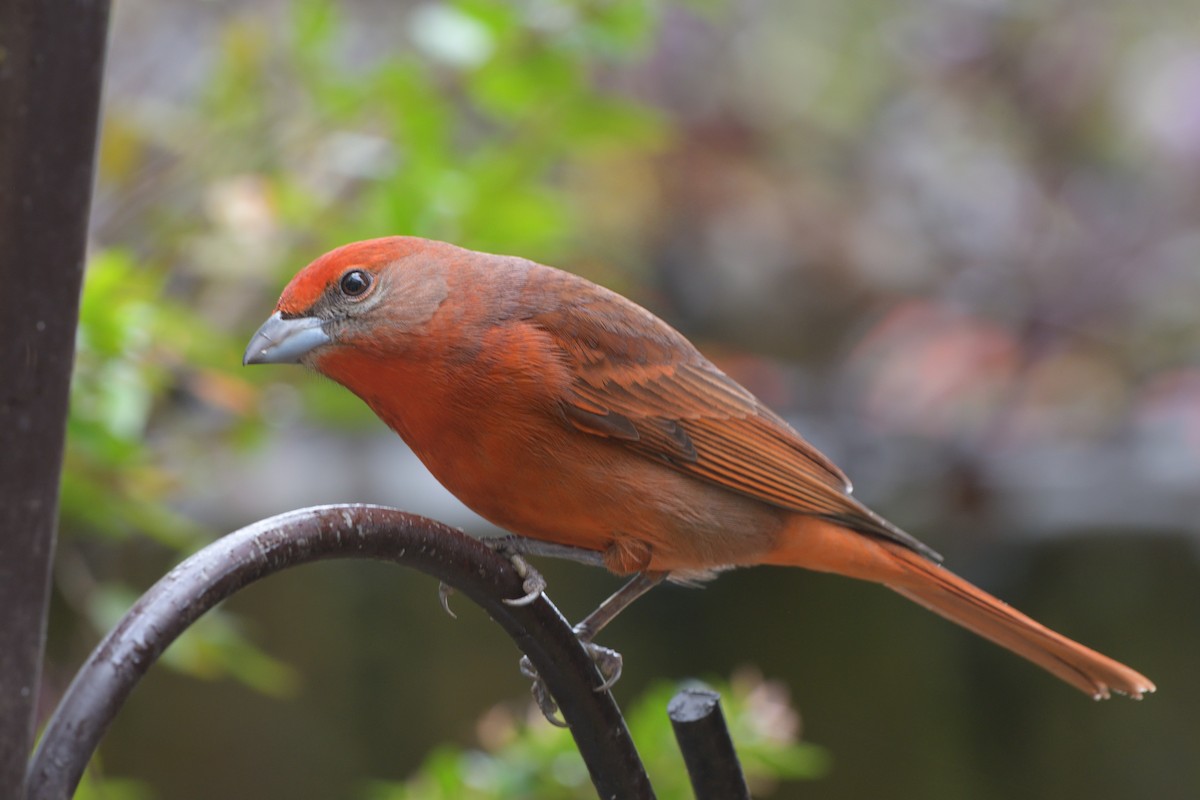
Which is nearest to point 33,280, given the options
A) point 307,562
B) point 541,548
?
point 307,562

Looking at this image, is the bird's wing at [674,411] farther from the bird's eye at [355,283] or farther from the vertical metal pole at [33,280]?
the vertical metal pole at [33,280]

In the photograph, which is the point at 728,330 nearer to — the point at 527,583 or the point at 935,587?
the point at 935,587

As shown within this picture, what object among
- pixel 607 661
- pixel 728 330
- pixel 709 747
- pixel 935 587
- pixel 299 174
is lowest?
pixel 709 747

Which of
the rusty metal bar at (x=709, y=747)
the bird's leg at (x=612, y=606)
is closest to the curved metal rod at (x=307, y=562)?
the rusty metal bar at (x=709, y=747)

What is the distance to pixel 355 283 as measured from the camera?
222 cm

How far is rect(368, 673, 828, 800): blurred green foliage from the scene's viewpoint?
251 cm

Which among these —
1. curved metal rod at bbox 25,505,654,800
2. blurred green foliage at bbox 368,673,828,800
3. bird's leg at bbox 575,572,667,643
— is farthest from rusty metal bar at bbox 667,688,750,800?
blurred green foliage at bbox 368,673,828,800

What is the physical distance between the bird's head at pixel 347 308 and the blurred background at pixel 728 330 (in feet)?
0.99

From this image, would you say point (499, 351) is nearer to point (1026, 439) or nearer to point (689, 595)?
point (689, 595)

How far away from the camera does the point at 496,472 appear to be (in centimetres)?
213

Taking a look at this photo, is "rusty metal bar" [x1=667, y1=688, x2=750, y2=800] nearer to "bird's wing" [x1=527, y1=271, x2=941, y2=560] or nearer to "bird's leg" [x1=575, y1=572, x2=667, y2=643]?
"bird's leg" [x1=575, y1=572, x2=667, y2=643]

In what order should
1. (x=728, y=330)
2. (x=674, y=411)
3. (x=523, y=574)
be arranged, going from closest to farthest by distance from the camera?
(x=523, y=574), (x=674, y=411), (x=728, y=330)

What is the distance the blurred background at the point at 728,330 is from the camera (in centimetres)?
293

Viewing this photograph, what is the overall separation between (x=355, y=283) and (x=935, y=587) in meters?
1.19
